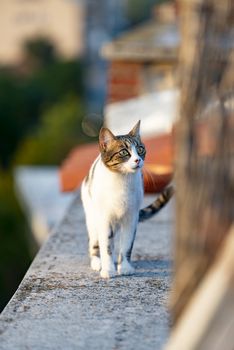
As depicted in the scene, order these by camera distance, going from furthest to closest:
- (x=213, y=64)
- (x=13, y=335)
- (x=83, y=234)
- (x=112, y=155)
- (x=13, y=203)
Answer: (x=13, y=203) → (x=83, y=234) → (x=112, y=155) → (x=13, y=335) → (x=213, y=64)

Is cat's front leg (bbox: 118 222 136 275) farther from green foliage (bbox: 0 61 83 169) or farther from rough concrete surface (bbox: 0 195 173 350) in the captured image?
green foliage (bbox: 0 61 83 169)

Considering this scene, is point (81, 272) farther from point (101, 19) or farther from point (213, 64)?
point (101, 19)

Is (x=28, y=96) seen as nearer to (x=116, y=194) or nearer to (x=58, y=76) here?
(x=58, y=76)

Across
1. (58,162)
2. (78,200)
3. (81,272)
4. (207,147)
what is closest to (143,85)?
(78,200)

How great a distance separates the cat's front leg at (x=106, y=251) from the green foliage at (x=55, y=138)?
58.9 ft

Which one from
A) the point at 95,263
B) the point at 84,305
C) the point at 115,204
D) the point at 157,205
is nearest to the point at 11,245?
the point at 157,205

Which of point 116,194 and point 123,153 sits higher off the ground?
point 123,153

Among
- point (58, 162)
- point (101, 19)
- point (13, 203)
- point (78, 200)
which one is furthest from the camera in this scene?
point (101, 19)

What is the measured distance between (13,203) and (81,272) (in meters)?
14.8

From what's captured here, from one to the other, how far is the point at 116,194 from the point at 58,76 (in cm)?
3302

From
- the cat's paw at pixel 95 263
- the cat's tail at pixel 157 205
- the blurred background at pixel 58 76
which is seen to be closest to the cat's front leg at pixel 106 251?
the cat's paw at pixel 95 263

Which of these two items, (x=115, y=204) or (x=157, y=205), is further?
(x=157, y=205)

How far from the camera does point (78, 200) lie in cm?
759

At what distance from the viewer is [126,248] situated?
16.6 ft
